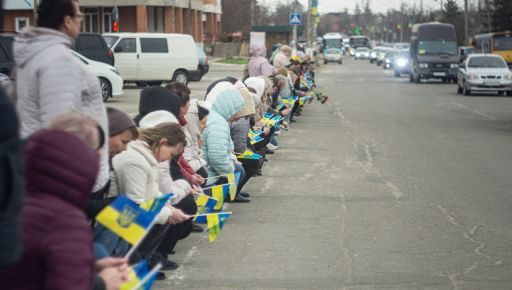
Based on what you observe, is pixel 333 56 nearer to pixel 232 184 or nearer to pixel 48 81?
pixel 232 184

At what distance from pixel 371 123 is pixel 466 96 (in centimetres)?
1407

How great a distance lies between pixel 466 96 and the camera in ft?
118

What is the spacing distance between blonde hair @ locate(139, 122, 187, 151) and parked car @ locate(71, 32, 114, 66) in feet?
78.2

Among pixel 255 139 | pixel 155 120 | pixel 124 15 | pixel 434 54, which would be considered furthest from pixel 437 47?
pixel 155 120

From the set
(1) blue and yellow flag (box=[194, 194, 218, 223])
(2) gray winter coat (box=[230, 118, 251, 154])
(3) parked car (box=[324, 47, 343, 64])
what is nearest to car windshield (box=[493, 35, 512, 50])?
(3) parked car (box=[324, 47, 343, 64])

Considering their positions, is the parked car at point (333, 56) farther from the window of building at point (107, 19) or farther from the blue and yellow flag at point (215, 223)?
the blue and yellow flag at point (215, 223)

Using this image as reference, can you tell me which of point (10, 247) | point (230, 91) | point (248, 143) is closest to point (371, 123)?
point (248, 143)

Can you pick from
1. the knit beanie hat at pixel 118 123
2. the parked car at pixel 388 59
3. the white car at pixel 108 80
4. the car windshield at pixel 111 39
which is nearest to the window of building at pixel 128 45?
the car windshield at pixel 111 39

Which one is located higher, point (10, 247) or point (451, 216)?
point (10, 247)

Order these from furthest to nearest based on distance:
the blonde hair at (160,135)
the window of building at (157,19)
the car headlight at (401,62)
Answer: the window of building at (157,19), the car headlight at (401,62), the blonde hair at (160,135)

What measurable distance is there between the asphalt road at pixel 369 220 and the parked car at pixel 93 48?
1259 centimetres

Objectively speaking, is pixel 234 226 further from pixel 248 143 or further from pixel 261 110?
pixel 261 110

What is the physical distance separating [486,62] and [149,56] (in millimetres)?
12137

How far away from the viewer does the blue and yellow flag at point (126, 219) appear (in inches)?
160
